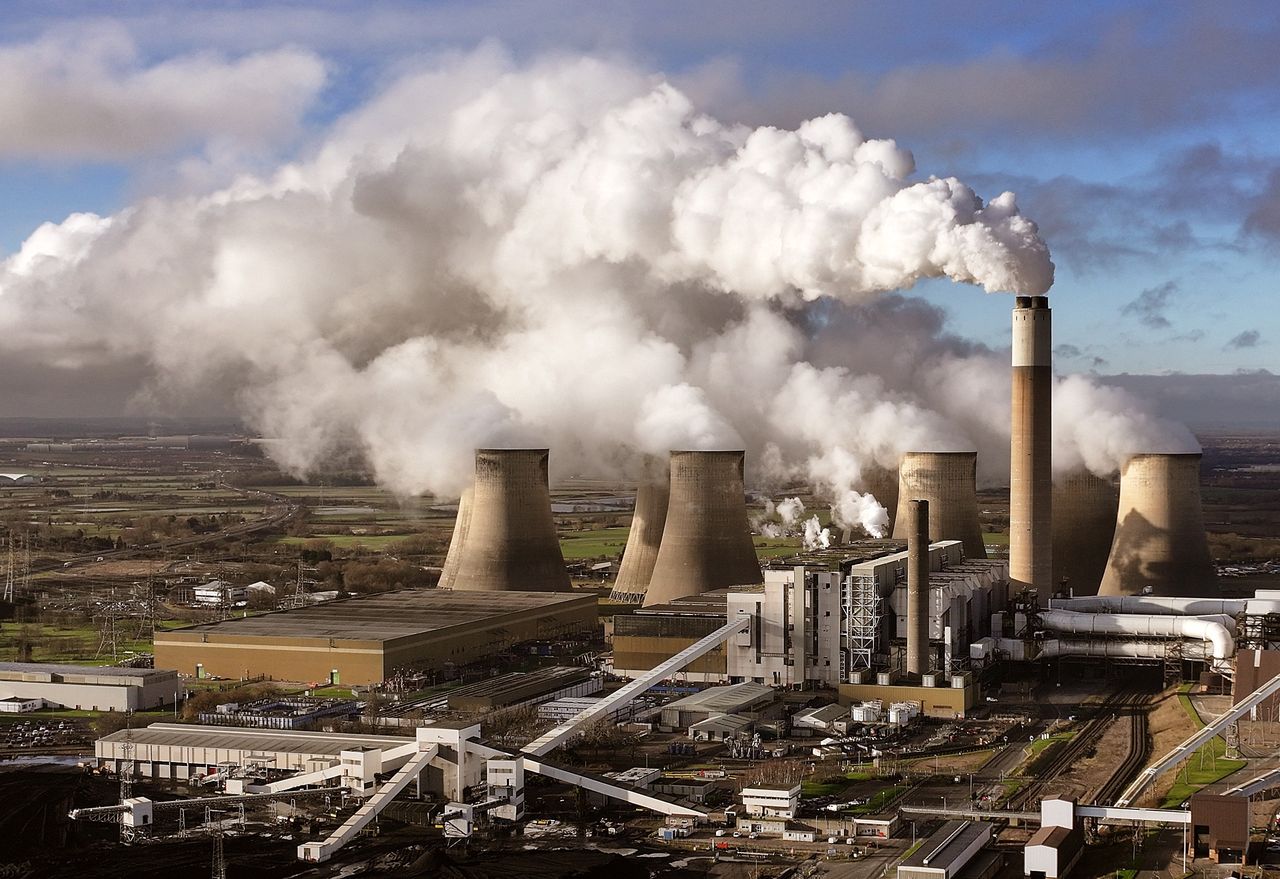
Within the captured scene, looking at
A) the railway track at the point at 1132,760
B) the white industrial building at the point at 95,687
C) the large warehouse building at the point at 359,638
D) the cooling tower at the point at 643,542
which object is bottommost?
the railway track at the point at 1132,760

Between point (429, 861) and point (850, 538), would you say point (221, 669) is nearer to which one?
point (429, 861)

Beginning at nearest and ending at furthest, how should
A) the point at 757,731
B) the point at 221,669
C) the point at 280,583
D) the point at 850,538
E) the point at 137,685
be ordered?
the point at 757,731 → the point at 137,685 → the point at 221,669 → the point at 850,538 → the point at 280,583

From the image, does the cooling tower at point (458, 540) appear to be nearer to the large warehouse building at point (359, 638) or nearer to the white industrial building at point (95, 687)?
the large warehouse building at point (359, 638)

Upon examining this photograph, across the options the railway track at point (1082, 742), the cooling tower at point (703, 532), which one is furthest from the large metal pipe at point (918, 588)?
the cooling tower at point (703, 532)

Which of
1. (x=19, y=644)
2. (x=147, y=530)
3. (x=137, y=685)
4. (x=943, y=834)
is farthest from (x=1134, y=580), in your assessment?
(x=147, y=530)

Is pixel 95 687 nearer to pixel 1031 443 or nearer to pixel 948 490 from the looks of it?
pixel 1031 443
